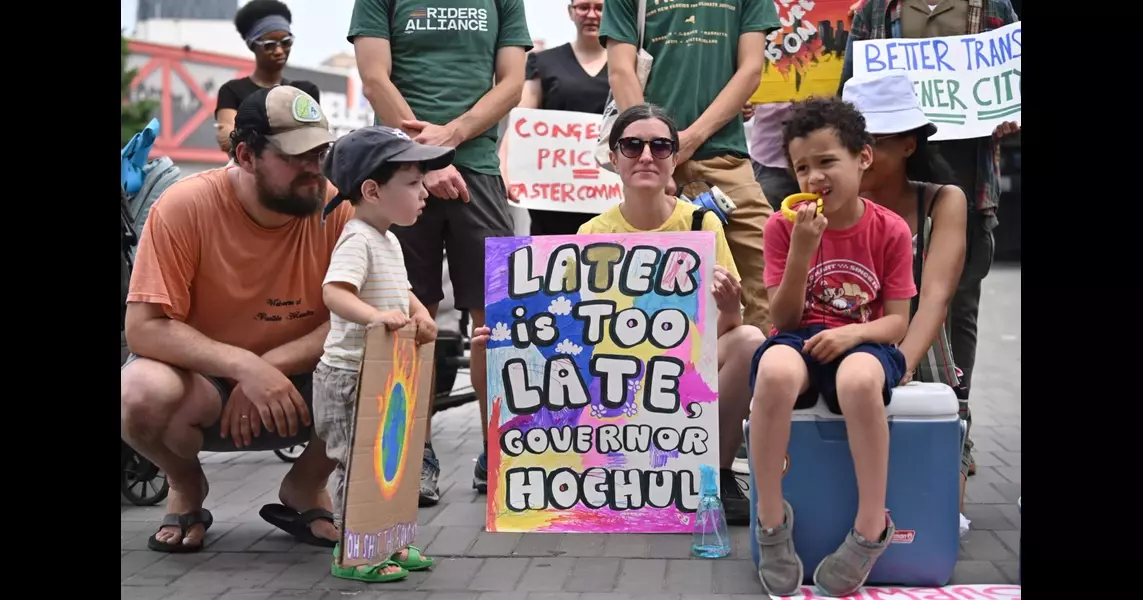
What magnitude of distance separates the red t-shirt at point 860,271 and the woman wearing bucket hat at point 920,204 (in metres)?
0.25

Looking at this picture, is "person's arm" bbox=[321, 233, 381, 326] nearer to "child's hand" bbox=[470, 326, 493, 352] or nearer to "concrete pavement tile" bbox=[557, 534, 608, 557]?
"child's hand" bbox=[470, 326, 493, 352]

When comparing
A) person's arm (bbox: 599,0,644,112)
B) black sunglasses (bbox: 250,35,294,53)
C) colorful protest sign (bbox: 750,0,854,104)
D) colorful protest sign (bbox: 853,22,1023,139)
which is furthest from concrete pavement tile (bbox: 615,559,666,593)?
black sunglasses (bbox: 250,35,294,53)

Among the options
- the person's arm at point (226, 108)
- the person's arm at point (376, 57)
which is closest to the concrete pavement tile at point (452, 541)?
the person's arm at point (376, 57)

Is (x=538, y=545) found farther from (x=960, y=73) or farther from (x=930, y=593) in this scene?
(x=960, y=73)

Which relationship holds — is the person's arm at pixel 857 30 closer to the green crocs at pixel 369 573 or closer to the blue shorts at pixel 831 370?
the blue shorts at pixel 831 370

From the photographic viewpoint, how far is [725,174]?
500 centimetres

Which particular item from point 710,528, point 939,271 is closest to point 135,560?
A: point 710,528

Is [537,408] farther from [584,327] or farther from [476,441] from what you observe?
[476,441]

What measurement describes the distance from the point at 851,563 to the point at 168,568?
2057 millimetres

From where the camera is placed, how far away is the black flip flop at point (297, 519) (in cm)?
432

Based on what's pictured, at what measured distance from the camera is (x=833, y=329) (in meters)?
3.66

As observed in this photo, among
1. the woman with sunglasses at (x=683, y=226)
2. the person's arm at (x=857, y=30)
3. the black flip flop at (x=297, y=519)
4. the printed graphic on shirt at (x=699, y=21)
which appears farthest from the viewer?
the person's arm at (x=857, y=30)

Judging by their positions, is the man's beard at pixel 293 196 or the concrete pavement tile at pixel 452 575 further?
the man's beard at pixel 293 196

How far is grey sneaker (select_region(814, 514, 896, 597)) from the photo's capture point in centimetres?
352
